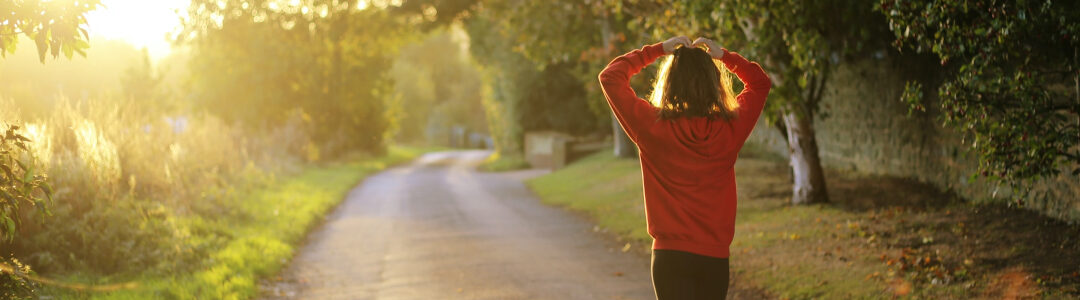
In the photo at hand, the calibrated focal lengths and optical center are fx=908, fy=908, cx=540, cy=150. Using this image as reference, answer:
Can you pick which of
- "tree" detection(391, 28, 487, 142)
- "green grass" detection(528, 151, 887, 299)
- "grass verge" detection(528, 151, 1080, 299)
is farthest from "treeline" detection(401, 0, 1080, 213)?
"tree" detection(391, 28, 487, 142)

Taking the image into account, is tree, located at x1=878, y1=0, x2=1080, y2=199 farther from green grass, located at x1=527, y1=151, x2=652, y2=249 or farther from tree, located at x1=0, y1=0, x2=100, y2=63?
tree, located at x1=0, y1=0, x2=100, y2=63

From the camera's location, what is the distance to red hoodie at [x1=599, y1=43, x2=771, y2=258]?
12.2 ft

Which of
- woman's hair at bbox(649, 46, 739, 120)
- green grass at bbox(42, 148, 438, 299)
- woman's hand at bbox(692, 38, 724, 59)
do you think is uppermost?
woman's hand at bbox(692, 38, 724, 59)

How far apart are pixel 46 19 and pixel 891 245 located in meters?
7.48

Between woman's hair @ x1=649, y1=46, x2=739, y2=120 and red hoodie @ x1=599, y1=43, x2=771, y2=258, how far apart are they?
0.04 m

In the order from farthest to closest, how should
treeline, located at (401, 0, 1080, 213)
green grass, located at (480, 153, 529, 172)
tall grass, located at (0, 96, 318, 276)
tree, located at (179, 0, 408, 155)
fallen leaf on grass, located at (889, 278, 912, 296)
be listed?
green grass, located at (480, 153, 529, 172)
tree, located at (179, 0, 408, 155)
tall grass, located at (0, 96, 318, 276)
fallen leaf on grass, located at (889, 278, 912, 296)
treeline, located at (401, 0, 1080, 213)

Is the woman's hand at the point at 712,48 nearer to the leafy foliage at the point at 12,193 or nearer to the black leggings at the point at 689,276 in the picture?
the black leggings at the point at 689,276

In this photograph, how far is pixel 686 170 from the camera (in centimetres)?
375

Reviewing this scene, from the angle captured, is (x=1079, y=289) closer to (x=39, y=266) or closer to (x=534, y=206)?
(x=39, y=266)

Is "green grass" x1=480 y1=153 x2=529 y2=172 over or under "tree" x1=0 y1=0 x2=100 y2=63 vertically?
under

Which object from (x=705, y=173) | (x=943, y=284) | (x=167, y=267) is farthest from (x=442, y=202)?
(x=705, y=173)

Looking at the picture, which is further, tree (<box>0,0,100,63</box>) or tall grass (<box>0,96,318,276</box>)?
tall grass (<box>0,96,318,276</box>)

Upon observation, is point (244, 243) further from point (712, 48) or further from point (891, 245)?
point (712, 48)

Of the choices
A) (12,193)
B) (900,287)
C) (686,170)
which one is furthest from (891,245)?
(12,193)
